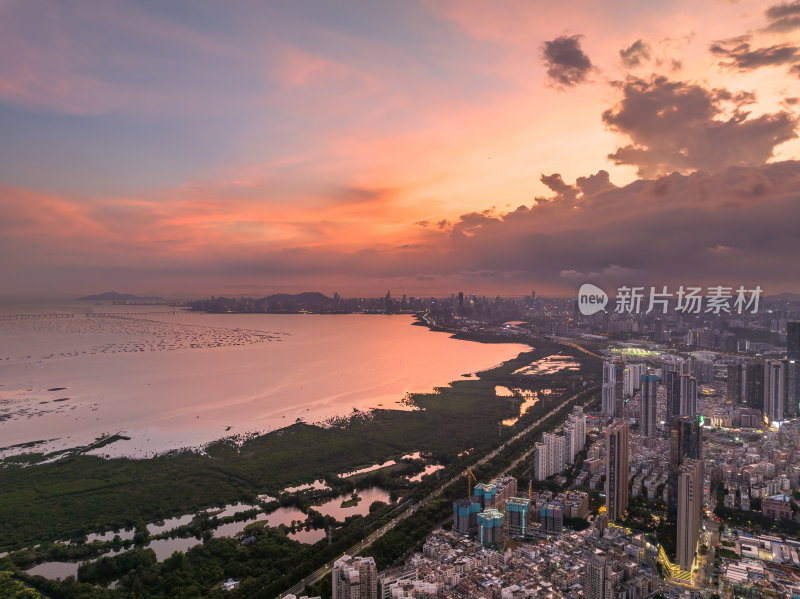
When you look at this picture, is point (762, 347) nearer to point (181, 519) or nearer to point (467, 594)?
point (467, 594)

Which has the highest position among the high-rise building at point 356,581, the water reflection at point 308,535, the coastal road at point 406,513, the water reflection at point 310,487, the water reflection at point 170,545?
the high-rise building at point 356,581

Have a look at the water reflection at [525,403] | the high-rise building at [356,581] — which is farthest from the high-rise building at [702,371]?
the high-rise building at [356,581]

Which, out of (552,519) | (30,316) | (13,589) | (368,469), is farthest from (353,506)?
(30,316)

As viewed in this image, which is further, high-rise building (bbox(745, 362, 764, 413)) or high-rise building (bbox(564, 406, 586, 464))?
high-rise building (bbox(745, 362, 764, 413))

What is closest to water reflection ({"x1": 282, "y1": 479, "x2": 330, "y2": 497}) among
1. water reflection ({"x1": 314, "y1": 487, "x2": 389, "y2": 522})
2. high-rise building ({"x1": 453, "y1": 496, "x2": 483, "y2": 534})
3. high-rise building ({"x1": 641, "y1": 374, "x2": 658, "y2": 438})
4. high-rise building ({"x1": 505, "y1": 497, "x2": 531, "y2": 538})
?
water reflection ({"x1": 314, "y1": 487, "x2": 389, "y2": 522})

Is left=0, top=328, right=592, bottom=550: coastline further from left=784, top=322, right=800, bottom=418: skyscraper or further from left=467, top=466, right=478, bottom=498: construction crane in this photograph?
left=784, top=322, right=800, bottom=418: skyscraper

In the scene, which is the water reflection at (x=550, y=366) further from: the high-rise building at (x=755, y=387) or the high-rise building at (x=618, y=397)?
the high-rise building at (x=755, y=387)

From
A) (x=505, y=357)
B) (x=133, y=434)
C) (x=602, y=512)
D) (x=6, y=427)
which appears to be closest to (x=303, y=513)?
(x=602, y=512)
